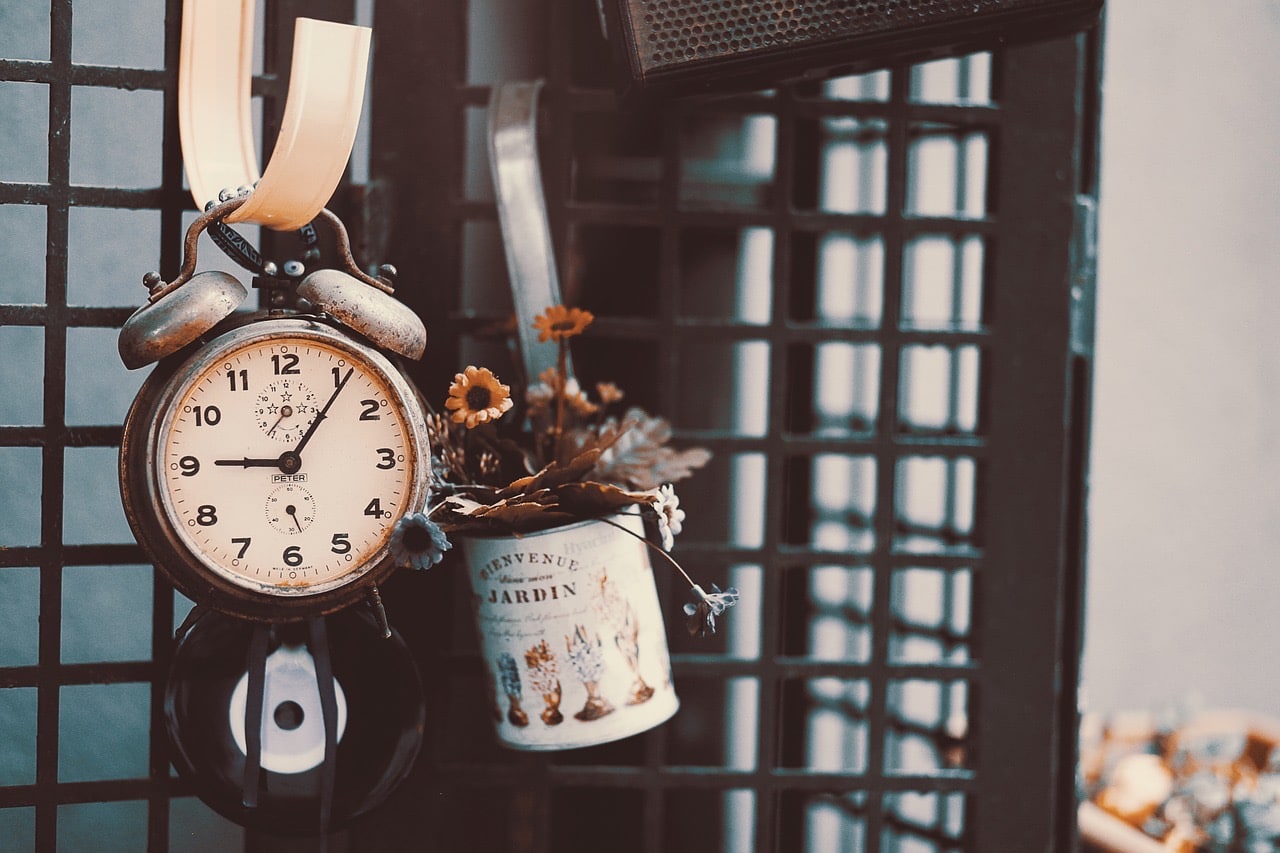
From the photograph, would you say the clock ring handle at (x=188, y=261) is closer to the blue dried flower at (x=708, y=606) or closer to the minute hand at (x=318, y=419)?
the minute hand at (x=318, y=419)

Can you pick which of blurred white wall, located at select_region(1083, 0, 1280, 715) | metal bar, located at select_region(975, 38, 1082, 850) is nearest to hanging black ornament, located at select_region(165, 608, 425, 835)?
metal bar, located at select_region(975, 38, 1082, 850)

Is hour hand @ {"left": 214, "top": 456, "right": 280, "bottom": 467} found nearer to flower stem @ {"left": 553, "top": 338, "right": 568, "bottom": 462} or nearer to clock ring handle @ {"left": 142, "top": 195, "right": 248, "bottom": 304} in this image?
clock ring handle @ {"left": 142, "top": 195, "right": 248, "bottom": 304}

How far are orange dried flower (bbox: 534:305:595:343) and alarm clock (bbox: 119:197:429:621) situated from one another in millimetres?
119

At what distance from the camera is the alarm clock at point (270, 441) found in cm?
70

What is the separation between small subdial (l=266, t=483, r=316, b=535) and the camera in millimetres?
723

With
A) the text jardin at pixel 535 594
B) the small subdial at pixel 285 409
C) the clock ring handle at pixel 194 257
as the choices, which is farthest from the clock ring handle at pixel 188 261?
the text jardin at pixel 535 594

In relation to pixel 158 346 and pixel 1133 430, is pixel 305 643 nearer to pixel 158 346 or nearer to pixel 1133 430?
pixel 158 346

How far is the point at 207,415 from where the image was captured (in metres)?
0.71

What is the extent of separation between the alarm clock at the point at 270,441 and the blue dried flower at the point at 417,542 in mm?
42

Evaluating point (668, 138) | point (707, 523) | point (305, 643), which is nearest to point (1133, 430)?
point (707, 523)

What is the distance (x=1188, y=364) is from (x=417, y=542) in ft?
6.29

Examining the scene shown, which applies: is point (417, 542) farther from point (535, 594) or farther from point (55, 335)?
point (55, 335)

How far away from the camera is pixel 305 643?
31.5 inches

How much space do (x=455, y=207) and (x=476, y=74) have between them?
0.80ft
